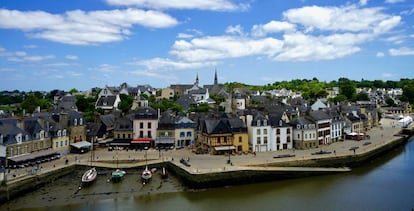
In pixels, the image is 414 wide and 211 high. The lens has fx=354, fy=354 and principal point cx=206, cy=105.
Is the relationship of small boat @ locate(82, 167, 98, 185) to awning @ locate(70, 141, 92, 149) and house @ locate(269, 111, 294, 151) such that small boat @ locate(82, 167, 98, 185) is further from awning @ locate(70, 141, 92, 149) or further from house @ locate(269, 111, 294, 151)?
house @ locate(269, 111, 294, 151)

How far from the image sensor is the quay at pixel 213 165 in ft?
92.0

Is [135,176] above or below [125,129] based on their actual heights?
below

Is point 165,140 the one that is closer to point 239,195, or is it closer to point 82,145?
point 82,145

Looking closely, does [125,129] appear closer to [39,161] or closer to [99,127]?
[99,127]

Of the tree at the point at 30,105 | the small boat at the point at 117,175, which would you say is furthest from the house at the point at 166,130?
the tree at the point at 30,105

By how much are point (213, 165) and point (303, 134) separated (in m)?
13.7

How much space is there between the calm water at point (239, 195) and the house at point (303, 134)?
829cm

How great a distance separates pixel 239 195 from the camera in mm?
26844

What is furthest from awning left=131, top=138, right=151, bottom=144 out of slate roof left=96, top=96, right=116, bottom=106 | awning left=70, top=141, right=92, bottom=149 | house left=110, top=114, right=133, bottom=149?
slate roof left=96, top=96, right=116, bottom=106

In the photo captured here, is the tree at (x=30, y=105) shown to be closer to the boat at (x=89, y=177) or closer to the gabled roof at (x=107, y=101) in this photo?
the gabled roof at (x=107, y=101)

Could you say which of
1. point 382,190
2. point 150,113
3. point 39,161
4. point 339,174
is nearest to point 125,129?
point 150,113

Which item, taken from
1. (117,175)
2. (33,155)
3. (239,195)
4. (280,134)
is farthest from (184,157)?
(33,155)

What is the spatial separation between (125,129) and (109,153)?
490 centimetres

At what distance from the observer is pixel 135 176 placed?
31109 millimetres
